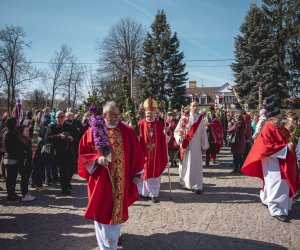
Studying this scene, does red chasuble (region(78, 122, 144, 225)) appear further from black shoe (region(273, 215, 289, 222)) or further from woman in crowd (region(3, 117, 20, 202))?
woman in crowd (region(3, 117, 20, 202))

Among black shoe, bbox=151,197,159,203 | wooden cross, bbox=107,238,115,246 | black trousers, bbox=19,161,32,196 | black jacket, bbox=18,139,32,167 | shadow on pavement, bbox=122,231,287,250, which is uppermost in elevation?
black jacket, bbox=18,139,32,167

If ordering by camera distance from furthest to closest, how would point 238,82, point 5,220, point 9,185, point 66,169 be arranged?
point 238,82
point 66,169
point 9,185
point 5,220

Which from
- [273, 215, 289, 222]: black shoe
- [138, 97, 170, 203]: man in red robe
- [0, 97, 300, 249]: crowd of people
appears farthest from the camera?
[138, 97, 170, 203]: man in red robe

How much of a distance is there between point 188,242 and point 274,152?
2472 millimetres

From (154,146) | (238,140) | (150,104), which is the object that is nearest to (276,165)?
(154,146)

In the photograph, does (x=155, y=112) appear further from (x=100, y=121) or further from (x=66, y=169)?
(x=100, y=121)

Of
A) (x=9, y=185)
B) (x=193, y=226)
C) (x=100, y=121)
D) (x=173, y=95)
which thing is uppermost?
(x=173, y=95)

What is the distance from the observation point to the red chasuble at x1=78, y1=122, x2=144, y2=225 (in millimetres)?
3874

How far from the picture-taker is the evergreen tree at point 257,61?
29469 millimetres

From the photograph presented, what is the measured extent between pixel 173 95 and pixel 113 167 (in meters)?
29.4

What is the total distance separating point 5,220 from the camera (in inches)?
217

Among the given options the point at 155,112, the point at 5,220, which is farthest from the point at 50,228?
the point at 155,112

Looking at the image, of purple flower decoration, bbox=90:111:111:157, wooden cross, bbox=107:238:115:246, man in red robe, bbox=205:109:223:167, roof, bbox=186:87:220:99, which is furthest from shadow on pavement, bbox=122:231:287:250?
roof, bbox=186:87:220:99

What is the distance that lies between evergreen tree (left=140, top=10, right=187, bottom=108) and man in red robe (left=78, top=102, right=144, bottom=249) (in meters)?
28.6
